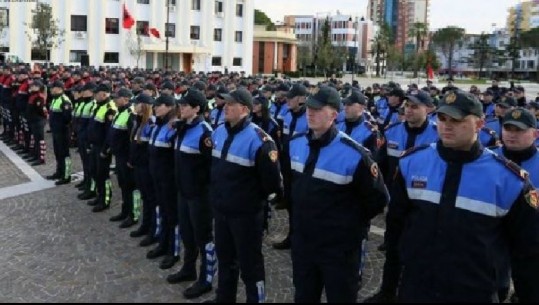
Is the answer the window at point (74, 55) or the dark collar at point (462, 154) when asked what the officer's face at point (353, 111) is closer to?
the dark collar at point (462, 154)

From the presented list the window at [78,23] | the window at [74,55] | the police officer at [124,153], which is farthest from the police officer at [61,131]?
the window at [78,23]

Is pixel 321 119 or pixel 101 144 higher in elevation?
pixel 321 119

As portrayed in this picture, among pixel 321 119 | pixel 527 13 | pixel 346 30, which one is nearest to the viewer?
pixel 321 119

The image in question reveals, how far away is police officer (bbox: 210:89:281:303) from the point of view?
5367mm

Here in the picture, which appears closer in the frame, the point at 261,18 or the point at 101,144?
the point at 101,144

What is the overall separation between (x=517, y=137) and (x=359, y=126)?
2.63 m

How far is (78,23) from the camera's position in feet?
172

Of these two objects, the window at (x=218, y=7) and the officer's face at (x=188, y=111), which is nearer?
the officer's face at (x=188, y=111)

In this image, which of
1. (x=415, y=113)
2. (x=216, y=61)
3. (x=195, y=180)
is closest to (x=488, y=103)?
(x=415, y=113)

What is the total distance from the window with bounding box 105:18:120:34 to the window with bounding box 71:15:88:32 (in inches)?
78.7

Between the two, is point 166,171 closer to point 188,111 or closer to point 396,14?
point 188,111

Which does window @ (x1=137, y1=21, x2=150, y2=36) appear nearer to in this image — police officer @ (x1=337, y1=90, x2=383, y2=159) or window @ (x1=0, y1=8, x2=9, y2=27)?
window @ (x1=0, y1=8, x2=9, y2=27)

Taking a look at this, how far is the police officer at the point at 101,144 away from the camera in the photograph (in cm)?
988

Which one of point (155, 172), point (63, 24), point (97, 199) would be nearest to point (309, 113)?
point (155, 172)
